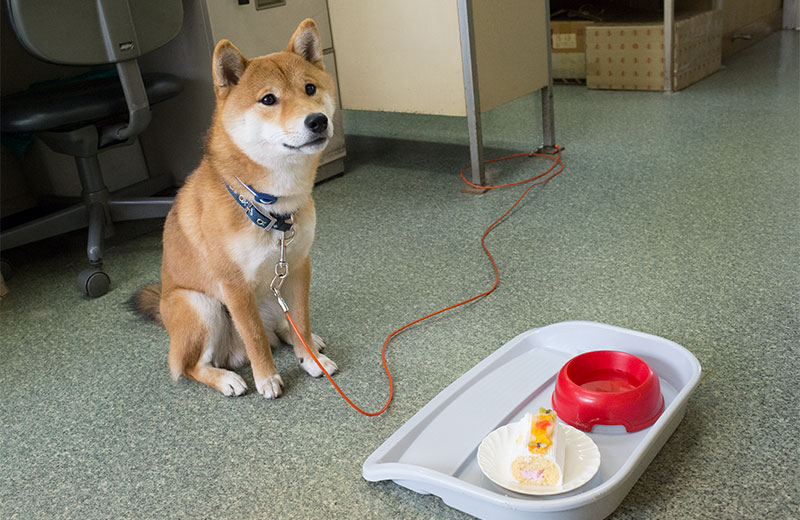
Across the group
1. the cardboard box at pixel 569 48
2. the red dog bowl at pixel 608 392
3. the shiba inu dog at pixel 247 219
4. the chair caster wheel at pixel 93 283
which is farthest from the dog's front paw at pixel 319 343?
the cardboard box at pixel 569 48

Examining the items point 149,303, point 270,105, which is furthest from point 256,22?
point 270,105

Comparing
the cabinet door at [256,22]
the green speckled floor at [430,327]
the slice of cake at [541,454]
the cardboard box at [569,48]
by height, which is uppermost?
the cabinet door at [256,22]

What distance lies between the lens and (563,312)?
5.12ft

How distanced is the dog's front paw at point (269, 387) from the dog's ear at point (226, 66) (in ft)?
1.79

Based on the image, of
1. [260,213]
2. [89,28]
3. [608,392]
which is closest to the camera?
[608,392]

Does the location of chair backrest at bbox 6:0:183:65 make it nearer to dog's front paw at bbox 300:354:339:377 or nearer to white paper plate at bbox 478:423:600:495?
dog's front paw at bbox 300:354:339:377

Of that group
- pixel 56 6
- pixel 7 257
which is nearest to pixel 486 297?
pixel 56 6

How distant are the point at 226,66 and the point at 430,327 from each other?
713mm

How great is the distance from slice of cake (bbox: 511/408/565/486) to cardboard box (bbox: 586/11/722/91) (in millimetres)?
2664

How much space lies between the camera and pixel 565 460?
1025 mm

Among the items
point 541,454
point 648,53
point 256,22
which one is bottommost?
point 541,454

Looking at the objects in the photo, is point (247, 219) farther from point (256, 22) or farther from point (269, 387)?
point (256, 22)

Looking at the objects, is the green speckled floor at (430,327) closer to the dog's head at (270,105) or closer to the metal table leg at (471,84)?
the metal table leg at (471,84)

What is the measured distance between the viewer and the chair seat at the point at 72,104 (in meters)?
1.82
